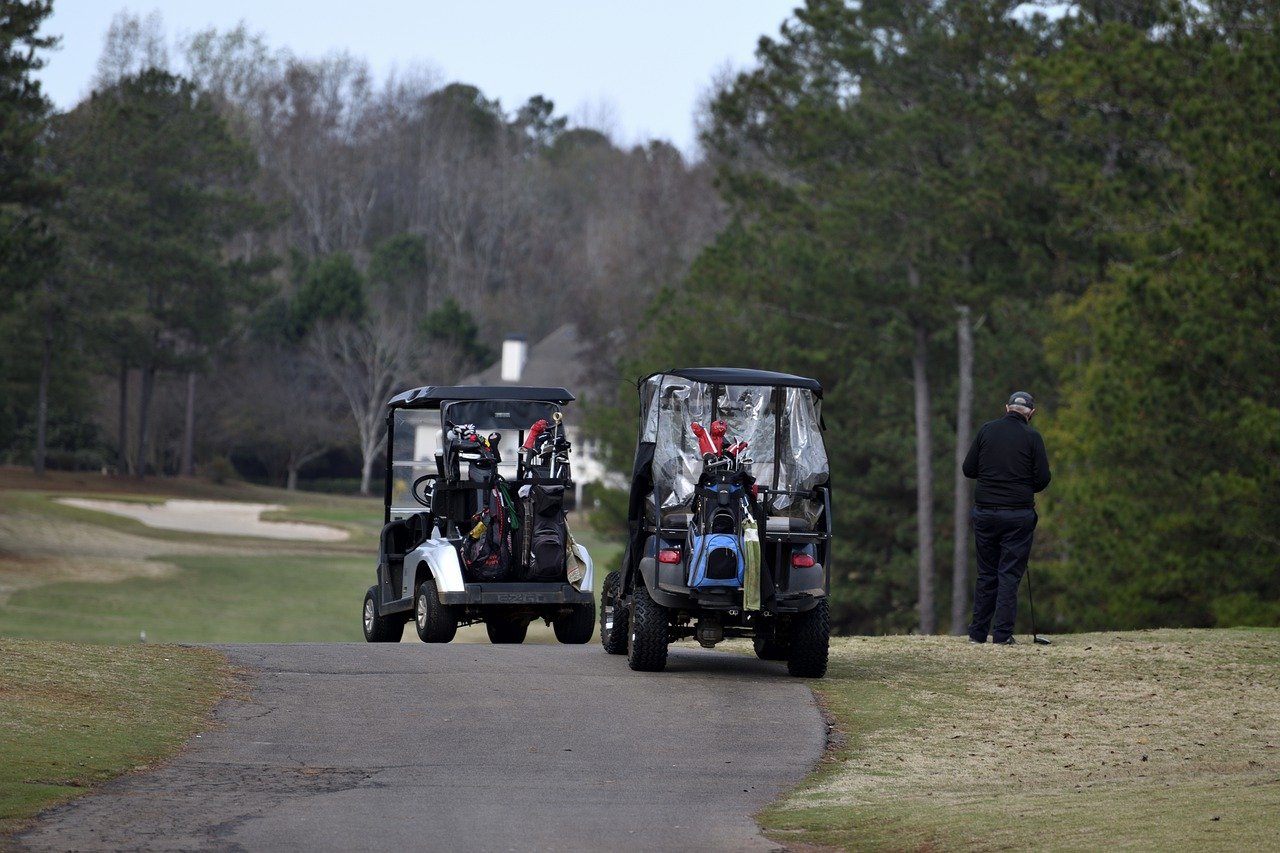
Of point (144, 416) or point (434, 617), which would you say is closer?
point (434, 617)

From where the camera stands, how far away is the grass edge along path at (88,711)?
31.1ft

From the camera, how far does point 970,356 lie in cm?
4259

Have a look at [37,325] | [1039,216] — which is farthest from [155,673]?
[37,325]

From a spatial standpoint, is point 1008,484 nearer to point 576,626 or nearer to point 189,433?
point 576,626

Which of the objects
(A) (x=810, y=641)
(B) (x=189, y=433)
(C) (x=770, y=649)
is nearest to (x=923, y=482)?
(C) (x=770, y=649)

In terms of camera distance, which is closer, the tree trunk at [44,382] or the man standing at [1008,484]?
the man standing at [1008,484]

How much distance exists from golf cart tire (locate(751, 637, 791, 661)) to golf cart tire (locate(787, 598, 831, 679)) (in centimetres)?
101

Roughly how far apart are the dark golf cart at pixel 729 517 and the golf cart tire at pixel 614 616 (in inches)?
8.9

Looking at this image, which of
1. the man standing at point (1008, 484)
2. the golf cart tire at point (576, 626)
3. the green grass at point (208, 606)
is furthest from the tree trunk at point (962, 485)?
the man standing at point (1008, 484)

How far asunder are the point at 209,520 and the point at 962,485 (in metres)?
30.2

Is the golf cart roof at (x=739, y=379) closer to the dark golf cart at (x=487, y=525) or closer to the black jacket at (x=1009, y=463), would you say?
the black jacket at (x=1009, y=463)

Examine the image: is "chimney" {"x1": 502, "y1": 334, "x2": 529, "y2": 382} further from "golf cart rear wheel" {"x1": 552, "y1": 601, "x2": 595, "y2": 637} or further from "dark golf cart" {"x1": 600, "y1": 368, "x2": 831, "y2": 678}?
"dark golf cart" {"x1": 600, "y1": 368, "x2": 831, "y2": 678}

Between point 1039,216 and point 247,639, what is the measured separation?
18791 millimetres

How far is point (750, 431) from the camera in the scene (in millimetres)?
14773
